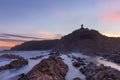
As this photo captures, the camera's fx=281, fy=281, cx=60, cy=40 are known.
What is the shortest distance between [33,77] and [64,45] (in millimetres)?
169006

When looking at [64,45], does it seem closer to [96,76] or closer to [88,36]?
[88,36]

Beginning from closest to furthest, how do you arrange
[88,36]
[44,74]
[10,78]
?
1. [44,74]
2. [10,78]
3. [88,36]

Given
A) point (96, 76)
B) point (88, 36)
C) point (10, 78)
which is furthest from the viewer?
point (88, 36)

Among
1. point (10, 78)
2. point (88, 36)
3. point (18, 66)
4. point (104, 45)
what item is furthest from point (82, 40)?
point (10, 78)

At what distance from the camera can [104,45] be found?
165 metres

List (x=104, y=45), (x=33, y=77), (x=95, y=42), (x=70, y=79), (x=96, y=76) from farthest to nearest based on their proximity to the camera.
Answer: (x=95, y=42), (x=104, y=45), (x=70, y=79), (x=96, y=76), (x=33, y=77)

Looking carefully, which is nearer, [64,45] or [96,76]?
[96,76]

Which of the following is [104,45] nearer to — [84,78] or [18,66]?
[18,66]

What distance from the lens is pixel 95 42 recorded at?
17612 cm

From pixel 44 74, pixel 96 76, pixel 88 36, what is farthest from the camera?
pixel 88 36

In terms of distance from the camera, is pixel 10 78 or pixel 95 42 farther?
pixel 95 42

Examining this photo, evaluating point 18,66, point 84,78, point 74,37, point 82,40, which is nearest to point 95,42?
point 82,40

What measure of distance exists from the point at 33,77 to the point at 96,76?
27.1 ft

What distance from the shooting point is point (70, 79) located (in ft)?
119
